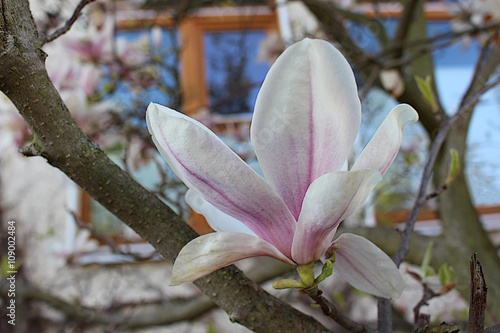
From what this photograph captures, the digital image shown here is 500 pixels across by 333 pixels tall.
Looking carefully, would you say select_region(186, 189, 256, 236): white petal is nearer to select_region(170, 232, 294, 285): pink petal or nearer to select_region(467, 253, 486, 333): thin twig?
select_region(170, 232, 294, 285): pink petal

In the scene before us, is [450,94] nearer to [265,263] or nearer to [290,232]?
[265,263]

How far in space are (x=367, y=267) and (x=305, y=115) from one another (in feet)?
0.44

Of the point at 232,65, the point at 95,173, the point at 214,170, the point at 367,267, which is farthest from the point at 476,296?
the point at 232,65

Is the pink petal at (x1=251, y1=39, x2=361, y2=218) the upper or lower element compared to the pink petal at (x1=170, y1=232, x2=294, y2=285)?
upper

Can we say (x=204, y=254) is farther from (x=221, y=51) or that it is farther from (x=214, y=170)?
(x=221, y=51)

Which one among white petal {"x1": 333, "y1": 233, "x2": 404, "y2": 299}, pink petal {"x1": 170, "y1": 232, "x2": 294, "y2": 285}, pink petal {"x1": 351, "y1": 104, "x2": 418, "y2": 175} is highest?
pink petal {"x1": 351, "y1": 104, "x2": 418, "y2": 175}

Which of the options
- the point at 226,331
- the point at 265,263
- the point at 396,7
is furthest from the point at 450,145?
the point at 396,7

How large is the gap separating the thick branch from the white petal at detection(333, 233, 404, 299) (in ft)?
0.21

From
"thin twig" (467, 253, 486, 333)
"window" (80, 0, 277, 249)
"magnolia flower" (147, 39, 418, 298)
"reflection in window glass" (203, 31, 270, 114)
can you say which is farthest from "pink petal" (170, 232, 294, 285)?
"reflection in window glass" (203, 31, 270, 114)

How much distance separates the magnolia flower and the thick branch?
2.8 inches

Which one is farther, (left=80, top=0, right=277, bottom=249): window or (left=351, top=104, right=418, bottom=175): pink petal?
(left=80, top=0, right=277, bottom=249): window

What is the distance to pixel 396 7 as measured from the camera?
2.46 meters

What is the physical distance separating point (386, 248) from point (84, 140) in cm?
82

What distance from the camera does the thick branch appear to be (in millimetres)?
322
